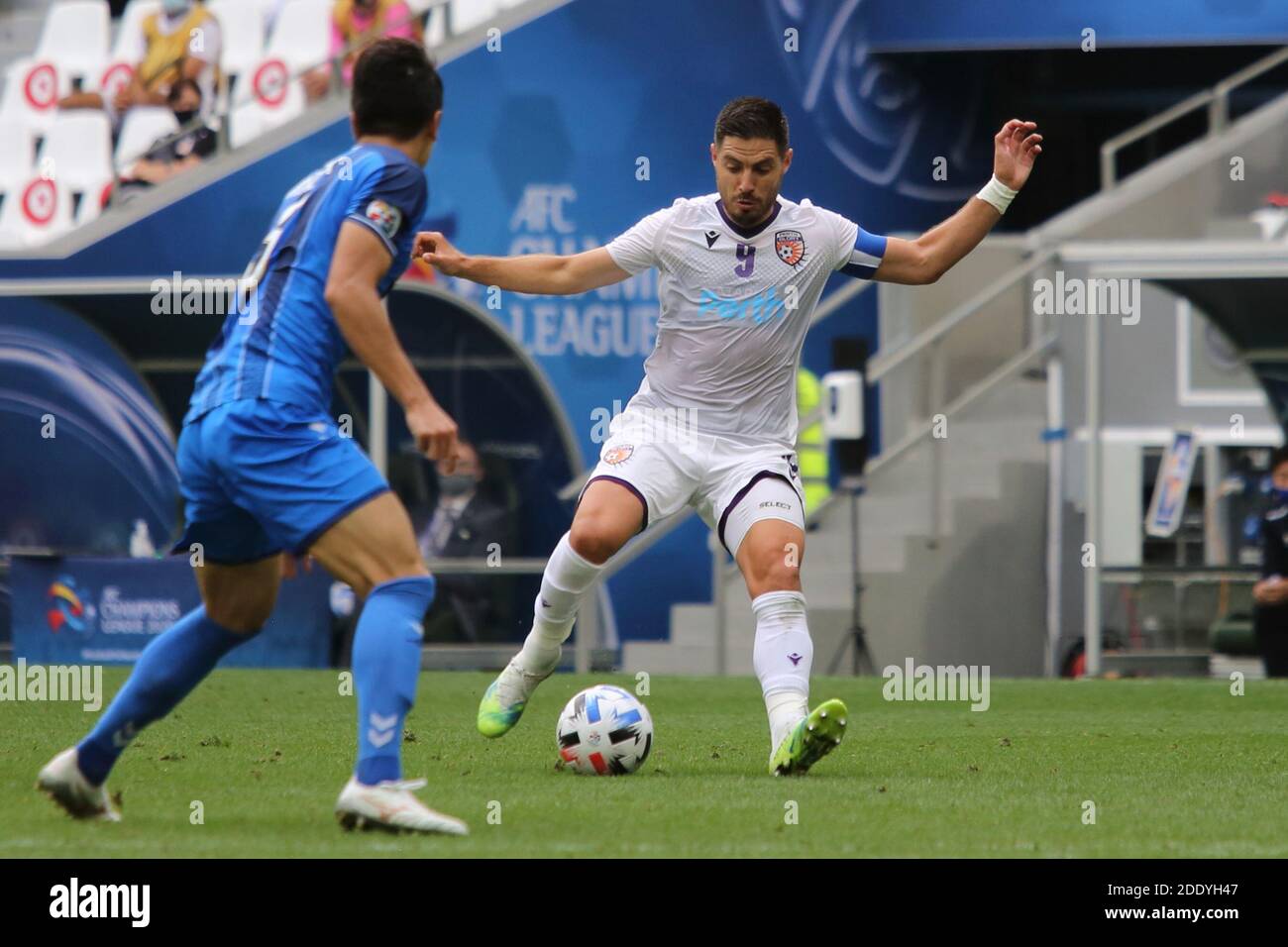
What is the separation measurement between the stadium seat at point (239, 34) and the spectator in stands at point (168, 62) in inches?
8.3

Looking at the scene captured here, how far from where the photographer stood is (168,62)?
20.5 meters

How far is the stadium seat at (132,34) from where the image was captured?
2117 cm

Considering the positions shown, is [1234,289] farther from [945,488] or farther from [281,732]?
[281,732]

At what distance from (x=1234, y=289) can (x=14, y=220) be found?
1099cm

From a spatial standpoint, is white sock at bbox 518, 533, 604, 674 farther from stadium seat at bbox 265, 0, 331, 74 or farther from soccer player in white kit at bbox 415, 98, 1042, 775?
stadium seat at bbox 265, 0, 331, 74

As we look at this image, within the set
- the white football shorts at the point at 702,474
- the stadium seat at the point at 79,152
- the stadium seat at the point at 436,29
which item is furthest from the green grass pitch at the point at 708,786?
the stadium seat at the point at 79,152

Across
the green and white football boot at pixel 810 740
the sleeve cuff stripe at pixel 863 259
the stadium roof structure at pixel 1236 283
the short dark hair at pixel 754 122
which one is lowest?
the green and white football boot at pixel 810 740

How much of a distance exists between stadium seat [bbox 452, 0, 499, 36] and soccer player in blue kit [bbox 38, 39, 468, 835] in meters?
13.8

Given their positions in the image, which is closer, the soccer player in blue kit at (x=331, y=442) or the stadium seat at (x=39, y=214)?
the soccer player in blue kit at (x=331, y=442)

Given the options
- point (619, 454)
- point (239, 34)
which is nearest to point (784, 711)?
point (619, 454)

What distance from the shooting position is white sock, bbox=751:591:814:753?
7.18 meters

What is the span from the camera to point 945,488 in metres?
17.0

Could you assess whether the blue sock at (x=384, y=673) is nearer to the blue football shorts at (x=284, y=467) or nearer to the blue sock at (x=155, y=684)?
the blue football shorts at (x=284, y=467)
